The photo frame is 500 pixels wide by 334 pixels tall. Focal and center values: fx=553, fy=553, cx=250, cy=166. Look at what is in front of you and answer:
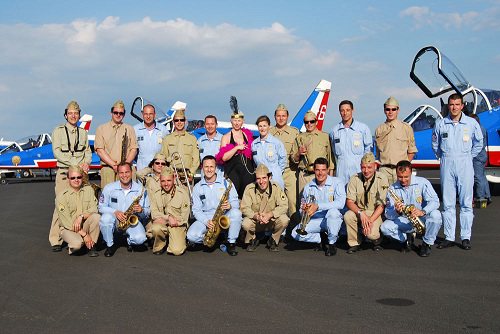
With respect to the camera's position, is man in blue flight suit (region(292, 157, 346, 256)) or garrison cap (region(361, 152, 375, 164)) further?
garrison cap (region(361, 152, 375, 164))

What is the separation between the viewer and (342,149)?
8320mm

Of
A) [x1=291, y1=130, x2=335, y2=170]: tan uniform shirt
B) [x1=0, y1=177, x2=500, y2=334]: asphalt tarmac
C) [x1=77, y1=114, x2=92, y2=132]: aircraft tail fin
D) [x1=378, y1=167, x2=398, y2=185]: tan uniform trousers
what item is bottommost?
[x1=0, y1=177, x2=500, y2=334]: asphalt tarmac

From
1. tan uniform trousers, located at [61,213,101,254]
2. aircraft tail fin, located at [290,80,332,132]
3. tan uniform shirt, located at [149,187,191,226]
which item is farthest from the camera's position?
aircraft tail fin, located at [290,80,332,132]


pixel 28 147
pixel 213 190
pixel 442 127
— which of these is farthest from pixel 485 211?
pixel 28 147

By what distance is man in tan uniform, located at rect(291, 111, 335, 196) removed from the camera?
27.8 ft

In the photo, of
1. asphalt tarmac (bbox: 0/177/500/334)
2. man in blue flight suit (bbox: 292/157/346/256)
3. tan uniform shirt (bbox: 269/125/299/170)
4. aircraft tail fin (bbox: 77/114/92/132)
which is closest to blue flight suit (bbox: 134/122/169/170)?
asphalt tarmac (bbox: 0/177/500/334)

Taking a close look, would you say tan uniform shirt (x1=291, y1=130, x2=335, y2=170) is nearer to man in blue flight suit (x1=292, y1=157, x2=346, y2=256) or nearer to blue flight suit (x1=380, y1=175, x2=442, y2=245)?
man in blue flight suit (x1=292, y1=157, x2=346, y2=256)

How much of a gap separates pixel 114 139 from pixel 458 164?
194 inches

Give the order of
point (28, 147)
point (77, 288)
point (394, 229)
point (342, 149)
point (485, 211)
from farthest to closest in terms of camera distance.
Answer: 1. point (28, 147)
2. point (485, 211)
3. point (342, 149)
4. point (394, 229)
5. point (77, 288)

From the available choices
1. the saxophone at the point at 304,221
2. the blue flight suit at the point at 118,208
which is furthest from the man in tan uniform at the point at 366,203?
the blue flight suit at the point at 118,208

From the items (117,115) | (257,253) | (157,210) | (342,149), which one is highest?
(117,115)

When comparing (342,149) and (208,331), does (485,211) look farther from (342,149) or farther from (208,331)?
(208,331)

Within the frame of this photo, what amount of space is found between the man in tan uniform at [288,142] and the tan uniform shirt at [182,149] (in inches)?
55.3

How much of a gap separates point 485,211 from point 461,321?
7556mm
